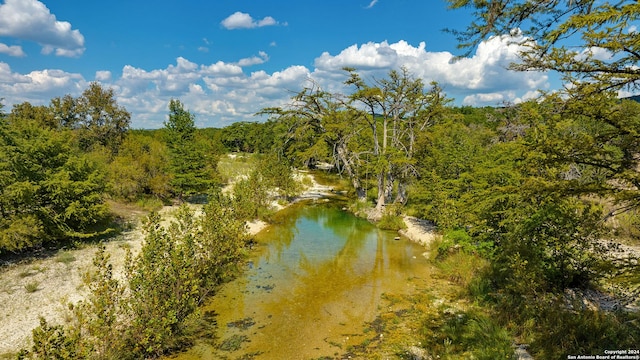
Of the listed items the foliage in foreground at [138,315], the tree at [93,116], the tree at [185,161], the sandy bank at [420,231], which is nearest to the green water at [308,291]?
the sandy bank at [420,231]

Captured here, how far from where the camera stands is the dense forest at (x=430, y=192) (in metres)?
5.21

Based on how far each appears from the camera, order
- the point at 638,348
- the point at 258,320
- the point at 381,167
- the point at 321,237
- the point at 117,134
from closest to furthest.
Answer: the point at 638,348 → the point at 258,320 → the point at 321,237 → the point at 381,167 → the point at 117,134

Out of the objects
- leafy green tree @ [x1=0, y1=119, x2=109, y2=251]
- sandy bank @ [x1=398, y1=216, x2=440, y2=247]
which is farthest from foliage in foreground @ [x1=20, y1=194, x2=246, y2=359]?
sandy bank @ [x1=398, y1=216, x2=440, y2=247]

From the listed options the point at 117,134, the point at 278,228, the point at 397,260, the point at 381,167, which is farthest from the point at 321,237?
the point at 117,134

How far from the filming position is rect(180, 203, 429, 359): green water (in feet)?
31.9

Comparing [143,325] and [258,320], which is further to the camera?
[258,320]

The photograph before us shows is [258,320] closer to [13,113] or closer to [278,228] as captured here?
[278,228]

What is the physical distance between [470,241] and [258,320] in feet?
32.0

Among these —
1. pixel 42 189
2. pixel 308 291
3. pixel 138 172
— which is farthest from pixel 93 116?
pixel 308 291

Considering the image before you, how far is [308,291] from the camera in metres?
13.5

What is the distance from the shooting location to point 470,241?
1503 centimetres

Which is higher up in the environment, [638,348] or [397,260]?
[638,348]

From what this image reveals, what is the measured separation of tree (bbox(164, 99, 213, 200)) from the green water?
7.50m

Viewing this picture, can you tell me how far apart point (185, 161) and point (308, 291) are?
1630 centimetres
